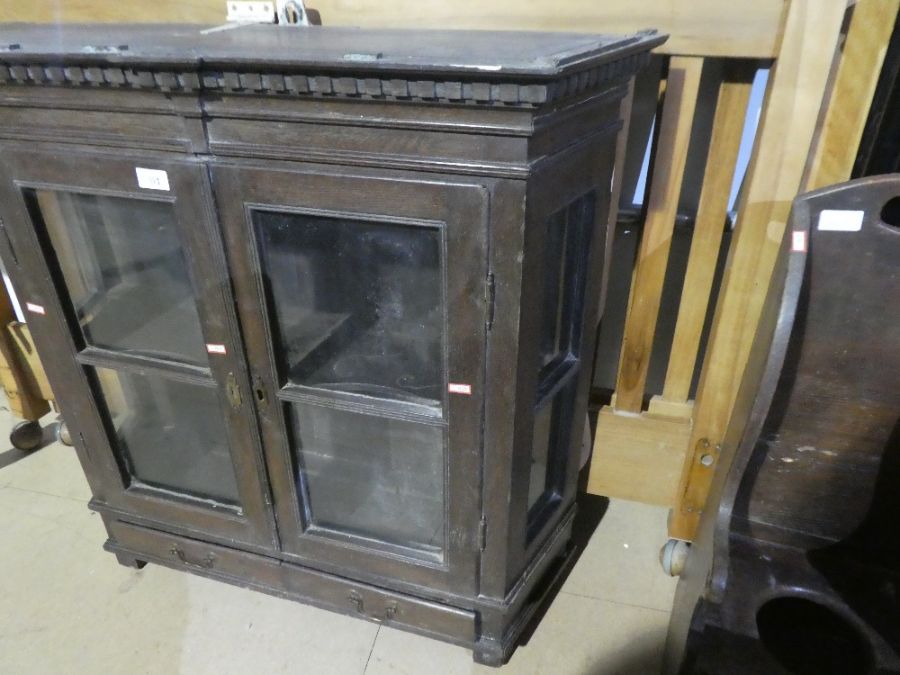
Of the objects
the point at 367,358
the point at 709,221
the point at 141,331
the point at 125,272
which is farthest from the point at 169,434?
the point at 709,221

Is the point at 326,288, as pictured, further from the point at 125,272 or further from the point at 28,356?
the point at 28,356

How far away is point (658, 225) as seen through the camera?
1.30 m

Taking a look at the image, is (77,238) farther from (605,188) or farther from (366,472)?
(605,188)

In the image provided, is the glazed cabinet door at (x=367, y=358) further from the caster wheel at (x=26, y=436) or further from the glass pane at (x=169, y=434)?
the caster wheel at (x=26, y=436)

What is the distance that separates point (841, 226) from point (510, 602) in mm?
837

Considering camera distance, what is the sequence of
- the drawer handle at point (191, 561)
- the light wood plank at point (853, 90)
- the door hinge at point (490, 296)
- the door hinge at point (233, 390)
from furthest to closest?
1. the drawer handle at point (191, 561)
2. the door hinge at point (233, 390)
3. the light wood plank at point (853, 90)
4. the door hinge at point (490, 296)

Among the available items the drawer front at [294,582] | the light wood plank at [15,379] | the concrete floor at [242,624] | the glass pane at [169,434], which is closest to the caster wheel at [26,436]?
the light wood plank at [15,379]

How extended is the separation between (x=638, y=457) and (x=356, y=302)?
838 millimetres

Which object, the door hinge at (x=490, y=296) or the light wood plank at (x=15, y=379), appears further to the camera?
the light wood plank at (x=15, y=379)

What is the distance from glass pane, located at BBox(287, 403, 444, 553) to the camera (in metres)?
1.17

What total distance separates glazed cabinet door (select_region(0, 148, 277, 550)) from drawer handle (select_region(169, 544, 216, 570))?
0.06 metres

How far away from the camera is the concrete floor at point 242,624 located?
4.45 ft

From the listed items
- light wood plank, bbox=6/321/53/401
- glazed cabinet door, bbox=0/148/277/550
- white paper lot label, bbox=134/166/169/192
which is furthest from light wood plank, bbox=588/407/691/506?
light wood plank, bbox=6/321/53/401

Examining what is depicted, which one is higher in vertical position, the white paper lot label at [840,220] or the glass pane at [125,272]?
the white paper lot label at [840,220]
